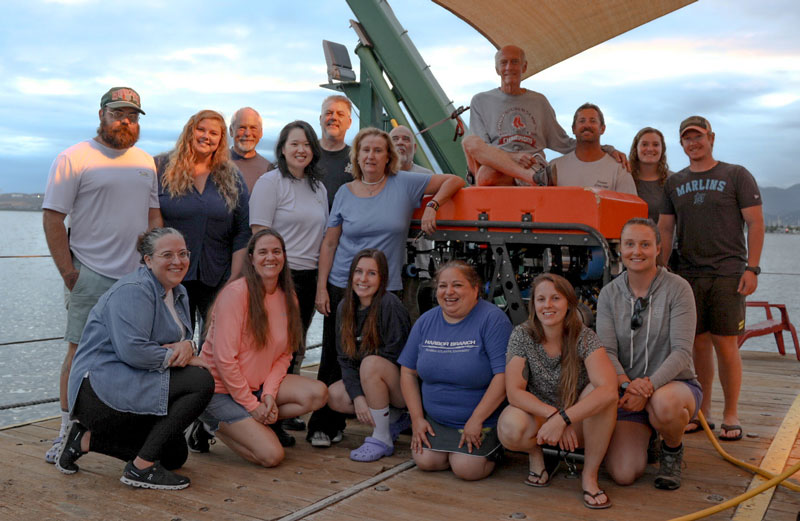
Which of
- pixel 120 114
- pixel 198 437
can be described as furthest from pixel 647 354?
pixel 120 114

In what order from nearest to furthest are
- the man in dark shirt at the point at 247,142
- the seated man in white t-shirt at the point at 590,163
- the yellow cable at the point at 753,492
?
the yellow cable at the point at 753,492, the seated man in white t-shirt at the point at 590,163, the man in dark shirt at the point at 247,142

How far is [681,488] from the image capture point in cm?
305

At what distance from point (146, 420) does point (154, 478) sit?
255 mm

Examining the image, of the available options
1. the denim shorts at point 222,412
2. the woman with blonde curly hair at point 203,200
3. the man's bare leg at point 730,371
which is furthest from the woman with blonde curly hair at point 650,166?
the denim shorts at point 222,412

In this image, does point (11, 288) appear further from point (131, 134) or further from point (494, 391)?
point (494, 391)

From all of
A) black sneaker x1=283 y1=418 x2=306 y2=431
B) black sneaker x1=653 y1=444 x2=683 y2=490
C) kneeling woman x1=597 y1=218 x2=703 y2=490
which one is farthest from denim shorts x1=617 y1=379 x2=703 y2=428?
black sneaker x1=283 y1=418 x2=306 y2=431

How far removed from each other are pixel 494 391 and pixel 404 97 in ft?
21.4

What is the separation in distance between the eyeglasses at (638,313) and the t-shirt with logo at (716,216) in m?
0.92

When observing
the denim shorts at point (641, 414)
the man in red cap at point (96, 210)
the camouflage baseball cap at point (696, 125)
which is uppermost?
the camouflage baseball cap at point (696, 125)

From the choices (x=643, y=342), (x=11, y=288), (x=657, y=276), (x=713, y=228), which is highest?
(x=713, y=228)

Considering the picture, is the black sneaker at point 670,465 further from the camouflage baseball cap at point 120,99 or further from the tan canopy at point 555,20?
the tan canopy at point 555,20

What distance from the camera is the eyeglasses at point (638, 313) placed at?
3.16 meters

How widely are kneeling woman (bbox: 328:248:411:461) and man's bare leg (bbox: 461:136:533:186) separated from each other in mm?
797

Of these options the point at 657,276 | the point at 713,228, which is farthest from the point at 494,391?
the point at 713,228
